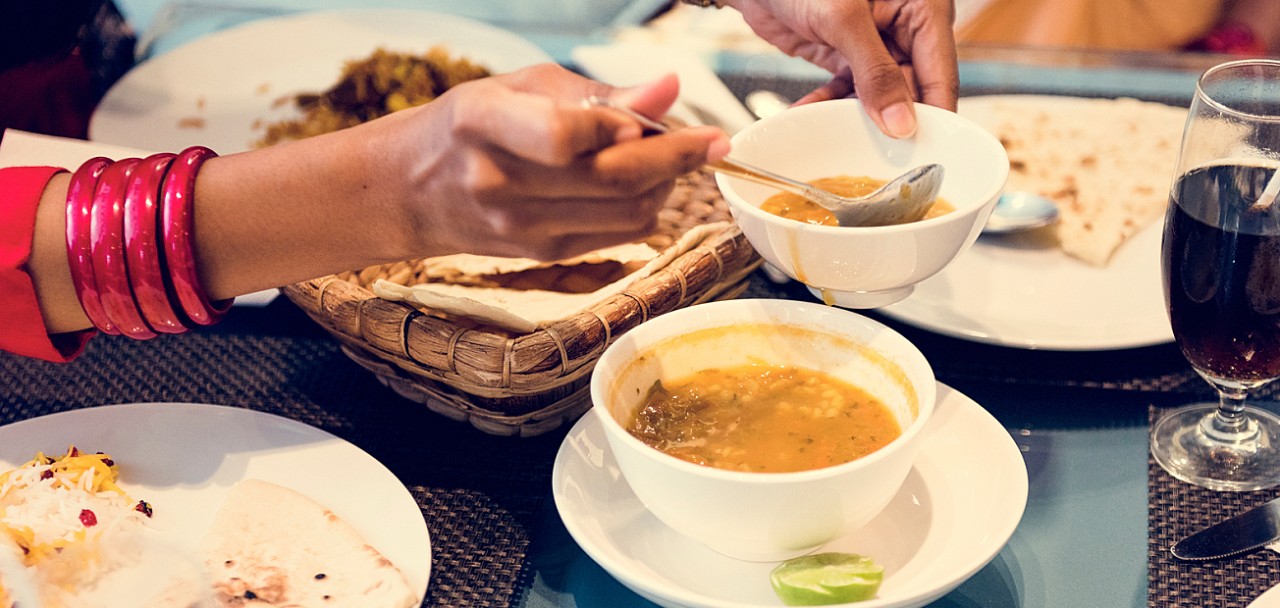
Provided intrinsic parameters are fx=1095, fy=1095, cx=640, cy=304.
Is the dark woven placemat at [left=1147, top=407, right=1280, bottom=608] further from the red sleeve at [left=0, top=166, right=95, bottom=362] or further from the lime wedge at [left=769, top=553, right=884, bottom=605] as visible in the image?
the red sleeve at [left=0, top=166, right=95, bottom=362]

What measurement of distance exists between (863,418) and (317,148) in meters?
0.81

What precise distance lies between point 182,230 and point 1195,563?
4.61ft

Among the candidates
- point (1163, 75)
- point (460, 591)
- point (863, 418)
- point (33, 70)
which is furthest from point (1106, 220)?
point (33, 70)

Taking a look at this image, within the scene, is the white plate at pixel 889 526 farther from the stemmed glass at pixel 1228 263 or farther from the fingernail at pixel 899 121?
the fingernail at pixel 899 121

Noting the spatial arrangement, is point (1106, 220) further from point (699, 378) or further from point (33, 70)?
point (33, 70)

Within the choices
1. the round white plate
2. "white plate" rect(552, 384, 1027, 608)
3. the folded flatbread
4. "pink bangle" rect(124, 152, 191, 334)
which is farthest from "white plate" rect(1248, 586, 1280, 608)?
the round white plate

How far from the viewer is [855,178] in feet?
5.89

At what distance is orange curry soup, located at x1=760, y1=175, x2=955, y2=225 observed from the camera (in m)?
1.65

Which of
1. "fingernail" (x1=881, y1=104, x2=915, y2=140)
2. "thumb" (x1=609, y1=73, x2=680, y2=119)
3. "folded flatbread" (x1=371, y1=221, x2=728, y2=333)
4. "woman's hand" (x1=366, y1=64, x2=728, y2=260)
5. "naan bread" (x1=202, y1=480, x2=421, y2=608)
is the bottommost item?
"naan bread" (x1=202, y1=480, x2=421, y2=608)

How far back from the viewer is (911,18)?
198cm

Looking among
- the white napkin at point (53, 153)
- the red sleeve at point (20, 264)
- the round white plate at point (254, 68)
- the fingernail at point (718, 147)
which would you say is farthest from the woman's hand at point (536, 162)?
the round white plate at point (254, 68)

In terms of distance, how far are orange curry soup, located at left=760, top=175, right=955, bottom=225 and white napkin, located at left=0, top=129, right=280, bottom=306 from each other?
0.91m

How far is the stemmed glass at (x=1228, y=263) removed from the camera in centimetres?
142

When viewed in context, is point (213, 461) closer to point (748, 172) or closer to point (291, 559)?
point (291, 559)
